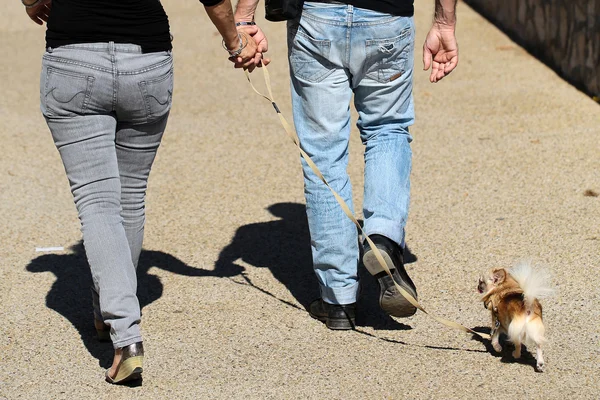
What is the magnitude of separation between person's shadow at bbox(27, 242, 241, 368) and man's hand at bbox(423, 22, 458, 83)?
1494 mm

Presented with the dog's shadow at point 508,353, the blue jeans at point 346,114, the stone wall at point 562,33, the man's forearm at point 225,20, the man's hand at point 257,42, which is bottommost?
the stone wall at point 562,33

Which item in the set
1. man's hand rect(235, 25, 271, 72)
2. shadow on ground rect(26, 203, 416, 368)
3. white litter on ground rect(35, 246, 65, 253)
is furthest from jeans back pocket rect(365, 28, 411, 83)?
white litter on ground rect(35, 246, 65, 253)

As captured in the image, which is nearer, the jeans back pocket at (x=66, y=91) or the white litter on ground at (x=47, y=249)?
the jeans back pocket at (x=66, y=91)

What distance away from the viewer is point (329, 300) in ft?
14.2

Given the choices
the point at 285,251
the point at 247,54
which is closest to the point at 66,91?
the point at 247,54

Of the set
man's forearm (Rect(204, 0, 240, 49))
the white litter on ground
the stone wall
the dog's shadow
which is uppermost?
man's forearm (Rect(204, 0, 240, 49))

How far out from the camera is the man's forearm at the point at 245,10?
421 centimetres

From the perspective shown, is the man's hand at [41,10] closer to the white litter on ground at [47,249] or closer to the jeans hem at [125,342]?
the jeans hem at [125,342]

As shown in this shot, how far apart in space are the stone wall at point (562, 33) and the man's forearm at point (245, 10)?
13.7 feet

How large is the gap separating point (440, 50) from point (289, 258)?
1.47 metres

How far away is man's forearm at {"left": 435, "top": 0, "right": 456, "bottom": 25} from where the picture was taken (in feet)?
13.8

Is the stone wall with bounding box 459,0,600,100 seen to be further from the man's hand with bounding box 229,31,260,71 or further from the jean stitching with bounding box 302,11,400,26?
the man's hand with bounding box 229,31,260,71

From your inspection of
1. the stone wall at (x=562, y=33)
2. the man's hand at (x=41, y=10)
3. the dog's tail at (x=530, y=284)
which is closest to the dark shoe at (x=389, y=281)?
the dog's tail at (x=530, y=284)

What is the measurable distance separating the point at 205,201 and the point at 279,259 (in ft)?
3.38
